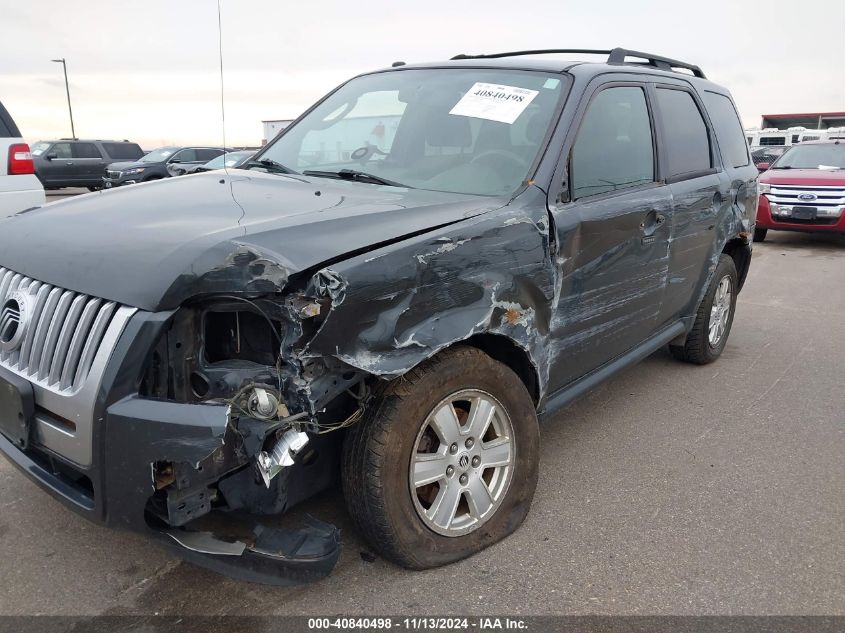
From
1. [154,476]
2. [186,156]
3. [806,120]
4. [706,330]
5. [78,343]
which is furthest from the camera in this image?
[806,120]

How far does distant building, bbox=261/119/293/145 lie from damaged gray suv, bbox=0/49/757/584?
24.6 inches

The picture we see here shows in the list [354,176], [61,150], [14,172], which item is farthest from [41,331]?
Result: [61,150]

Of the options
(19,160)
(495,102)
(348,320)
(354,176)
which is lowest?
(348,320)

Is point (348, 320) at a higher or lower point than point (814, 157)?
higher

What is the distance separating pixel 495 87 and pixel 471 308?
4.59 feet

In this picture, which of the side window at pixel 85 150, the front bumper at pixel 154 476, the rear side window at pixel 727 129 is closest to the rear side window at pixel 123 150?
the side window at pixel 85 150

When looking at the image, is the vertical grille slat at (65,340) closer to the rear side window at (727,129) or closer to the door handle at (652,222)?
the door handle at (652,222)

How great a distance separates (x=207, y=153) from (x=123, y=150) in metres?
3.68

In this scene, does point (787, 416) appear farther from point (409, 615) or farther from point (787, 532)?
point (409, 615)

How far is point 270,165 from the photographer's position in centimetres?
362

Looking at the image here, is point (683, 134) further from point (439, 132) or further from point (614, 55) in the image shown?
point (439, 132)

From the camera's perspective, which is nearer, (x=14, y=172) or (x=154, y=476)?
(x=154, y=476)

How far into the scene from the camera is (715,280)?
4734 millimetres

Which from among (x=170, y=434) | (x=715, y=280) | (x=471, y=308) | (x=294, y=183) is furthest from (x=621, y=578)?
(x=715, y=280)
